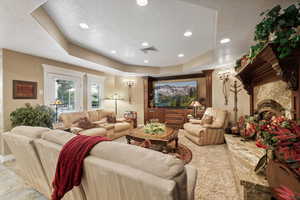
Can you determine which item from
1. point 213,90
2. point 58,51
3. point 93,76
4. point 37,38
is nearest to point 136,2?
point 37,38

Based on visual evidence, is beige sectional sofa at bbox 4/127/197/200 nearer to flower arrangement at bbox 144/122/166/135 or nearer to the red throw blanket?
the red throw blanket

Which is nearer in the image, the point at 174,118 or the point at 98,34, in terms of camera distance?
the point at 98,34

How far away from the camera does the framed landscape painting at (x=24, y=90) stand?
9.56 ft

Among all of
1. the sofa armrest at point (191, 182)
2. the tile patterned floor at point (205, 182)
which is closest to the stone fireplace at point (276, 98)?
the tile patterned floor at point (205, 182)

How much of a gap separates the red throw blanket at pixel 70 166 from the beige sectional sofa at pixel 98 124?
229 cm

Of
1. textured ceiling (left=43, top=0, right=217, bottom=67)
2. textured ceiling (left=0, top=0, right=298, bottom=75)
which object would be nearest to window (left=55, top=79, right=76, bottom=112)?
textured ceiling (left=0, top=0, right=298, bottom=75)

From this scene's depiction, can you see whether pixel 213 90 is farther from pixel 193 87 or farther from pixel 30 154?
pixel 30 154

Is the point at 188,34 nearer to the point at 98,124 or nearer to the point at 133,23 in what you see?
the point at 133,23

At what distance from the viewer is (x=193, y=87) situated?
219 inches

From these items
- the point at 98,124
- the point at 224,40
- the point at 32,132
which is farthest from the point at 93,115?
the point at 224,40

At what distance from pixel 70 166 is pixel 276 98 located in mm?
3222

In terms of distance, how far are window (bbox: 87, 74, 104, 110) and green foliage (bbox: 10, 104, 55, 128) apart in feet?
6.38

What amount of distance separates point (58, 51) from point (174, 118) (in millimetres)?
4741

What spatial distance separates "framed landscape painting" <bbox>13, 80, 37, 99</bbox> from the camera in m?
2.91
